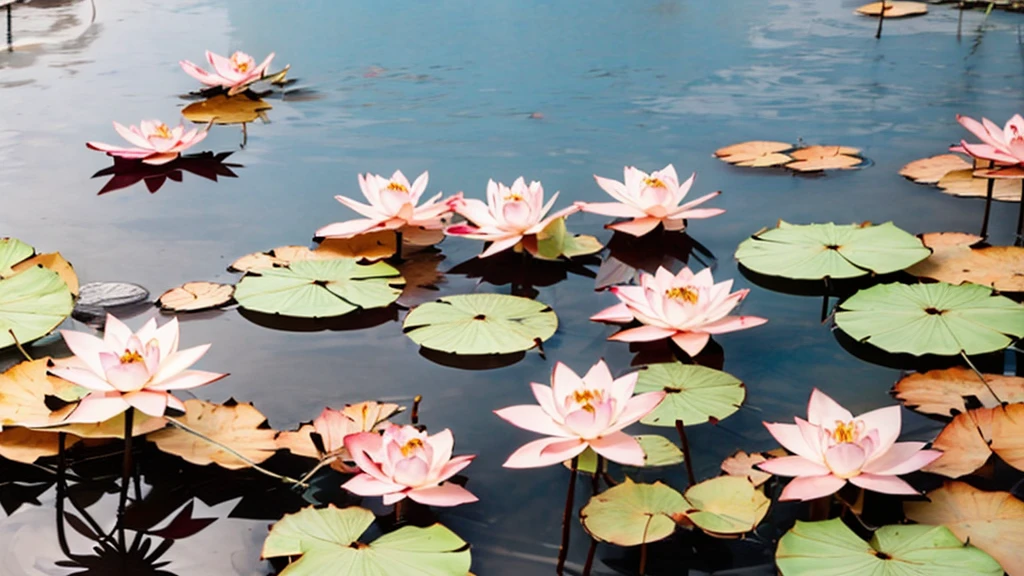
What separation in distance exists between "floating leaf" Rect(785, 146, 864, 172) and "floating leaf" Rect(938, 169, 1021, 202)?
0.26m

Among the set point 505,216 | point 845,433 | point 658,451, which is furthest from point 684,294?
point 505,216

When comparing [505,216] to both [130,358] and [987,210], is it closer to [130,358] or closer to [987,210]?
[130,358]

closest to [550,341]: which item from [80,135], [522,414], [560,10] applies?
[522,414]

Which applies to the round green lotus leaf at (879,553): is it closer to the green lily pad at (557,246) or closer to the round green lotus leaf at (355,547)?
the round green lotus leaf at (355,547)

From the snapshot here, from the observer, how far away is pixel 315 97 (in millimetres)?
3605

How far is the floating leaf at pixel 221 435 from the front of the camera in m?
1.46

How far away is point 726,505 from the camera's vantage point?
4.29 ft

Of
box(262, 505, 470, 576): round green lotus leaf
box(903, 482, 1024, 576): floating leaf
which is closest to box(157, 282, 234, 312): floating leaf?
box(262, 505, 470, 576): round green lotus leaf

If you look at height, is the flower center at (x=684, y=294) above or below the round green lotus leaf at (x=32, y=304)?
above

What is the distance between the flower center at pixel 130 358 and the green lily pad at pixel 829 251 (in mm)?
1257

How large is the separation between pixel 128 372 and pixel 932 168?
215cm

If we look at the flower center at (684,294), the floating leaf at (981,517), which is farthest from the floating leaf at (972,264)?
the floating leaf at (981,517)

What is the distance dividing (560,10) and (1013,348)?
3524 mm

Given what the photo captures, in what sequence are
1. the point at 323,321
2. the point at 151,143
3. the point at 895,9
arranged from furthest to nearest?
Result: the point at 895,9 → the point at 151,143 → the point at 323,321
